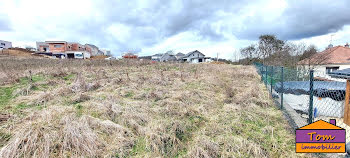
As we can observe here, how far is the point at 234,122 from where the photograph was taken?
9.77 ft

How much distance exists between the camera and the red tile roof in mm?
13288

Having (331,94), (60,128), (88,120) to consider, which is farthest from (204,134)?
(331,94)

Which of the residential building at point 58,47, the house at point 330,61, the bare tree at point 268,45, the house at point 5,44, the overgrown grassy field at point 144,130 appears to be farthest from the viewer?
the house at point 5,44

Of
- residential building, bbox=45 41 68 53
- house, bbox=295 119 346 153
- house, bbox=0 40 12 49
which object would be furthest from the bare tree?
house, bbox=0 40 12 49

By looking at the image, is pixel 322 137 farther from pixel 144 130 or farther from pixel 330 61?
pixel 330 61

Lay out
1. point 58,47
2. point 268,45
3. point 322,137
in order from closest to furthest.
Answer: point 322,137 → point 268,45 → point 58,47

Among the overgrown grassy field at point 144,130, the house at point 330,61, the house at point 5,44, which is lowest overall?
the overgrown grassy field at point 144,130

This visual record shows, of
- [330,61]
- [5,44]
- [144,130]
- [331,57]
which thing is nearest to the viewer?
[144,130]

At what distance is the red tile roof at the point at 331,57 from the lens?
13288 millimetres

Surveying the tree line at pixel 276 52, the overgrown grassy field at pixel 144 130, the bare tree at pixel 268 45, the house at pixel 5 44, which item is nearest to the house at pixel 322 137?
the overgrown grassy field at pixel 144 130

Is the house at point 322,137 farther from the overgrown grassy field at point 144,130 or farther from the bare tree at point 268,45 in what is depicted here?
the bare tree at point 268,45

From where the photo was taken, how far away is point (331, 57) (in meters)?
14.9

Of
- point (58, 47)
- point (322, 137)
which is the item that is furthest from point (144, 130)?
point (58, 47)

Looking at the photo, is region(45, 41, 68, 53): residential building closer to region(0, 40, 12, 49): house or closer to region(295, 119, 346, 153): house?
region(0, 40, 12, 49): house
